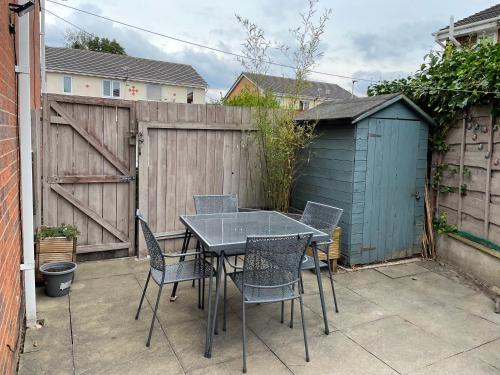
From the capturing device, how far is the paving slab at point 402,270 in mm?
4170

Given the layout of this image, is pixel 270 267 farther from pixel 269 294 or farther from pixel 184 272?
pixel 184 272

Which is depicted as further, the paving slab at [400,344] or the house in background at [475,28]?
the house in background at [475,28]

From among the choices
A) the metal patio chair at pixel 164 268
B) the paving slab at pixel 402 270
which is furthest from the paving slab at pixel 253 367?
the paving slab at pixel 402 270

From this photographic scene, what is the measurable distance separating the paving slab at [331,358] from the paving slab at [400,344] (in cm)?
8

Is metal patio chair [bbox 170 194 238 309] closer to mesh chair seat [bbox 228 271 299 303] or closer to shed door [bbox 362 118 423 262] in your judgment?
mesh chair seat [bbox 228 271 299 303]

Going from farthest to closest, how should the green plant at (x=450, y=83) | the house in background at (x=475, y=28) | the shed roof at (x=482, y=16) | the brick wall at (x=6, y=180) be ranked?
1. the shed roof at (x=482, y=16)
2. the house in background at (x=475, y=28)
3. the green plant at (x=450, y=83)
4. the brick wall at (x=6, y=180)

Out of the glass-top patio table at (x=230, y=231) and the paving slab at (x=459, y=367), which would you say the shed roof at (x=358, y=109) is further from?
the paving slab at (x=459, y=367)

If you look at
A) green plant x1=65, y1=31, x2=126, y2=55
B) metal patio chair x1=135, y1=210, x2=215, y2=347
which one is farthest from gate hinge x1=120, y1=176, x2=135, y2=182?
green plant x1=65, y1=31, x2=126, y2=55

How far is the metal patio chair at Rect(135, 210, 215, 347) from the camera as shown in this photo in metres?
2.59

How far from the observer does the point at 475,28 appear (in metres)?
8.17

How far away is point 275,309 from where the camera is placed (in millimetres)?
3197

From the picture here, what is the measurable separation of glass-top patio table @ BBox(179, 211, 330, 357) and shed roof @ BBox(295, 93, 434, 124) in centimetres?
147

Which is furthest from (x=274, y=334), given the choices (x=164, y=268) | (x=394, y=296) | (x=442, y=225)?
(x=442, y=225)

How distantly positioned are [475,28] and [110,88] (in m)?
18.9
